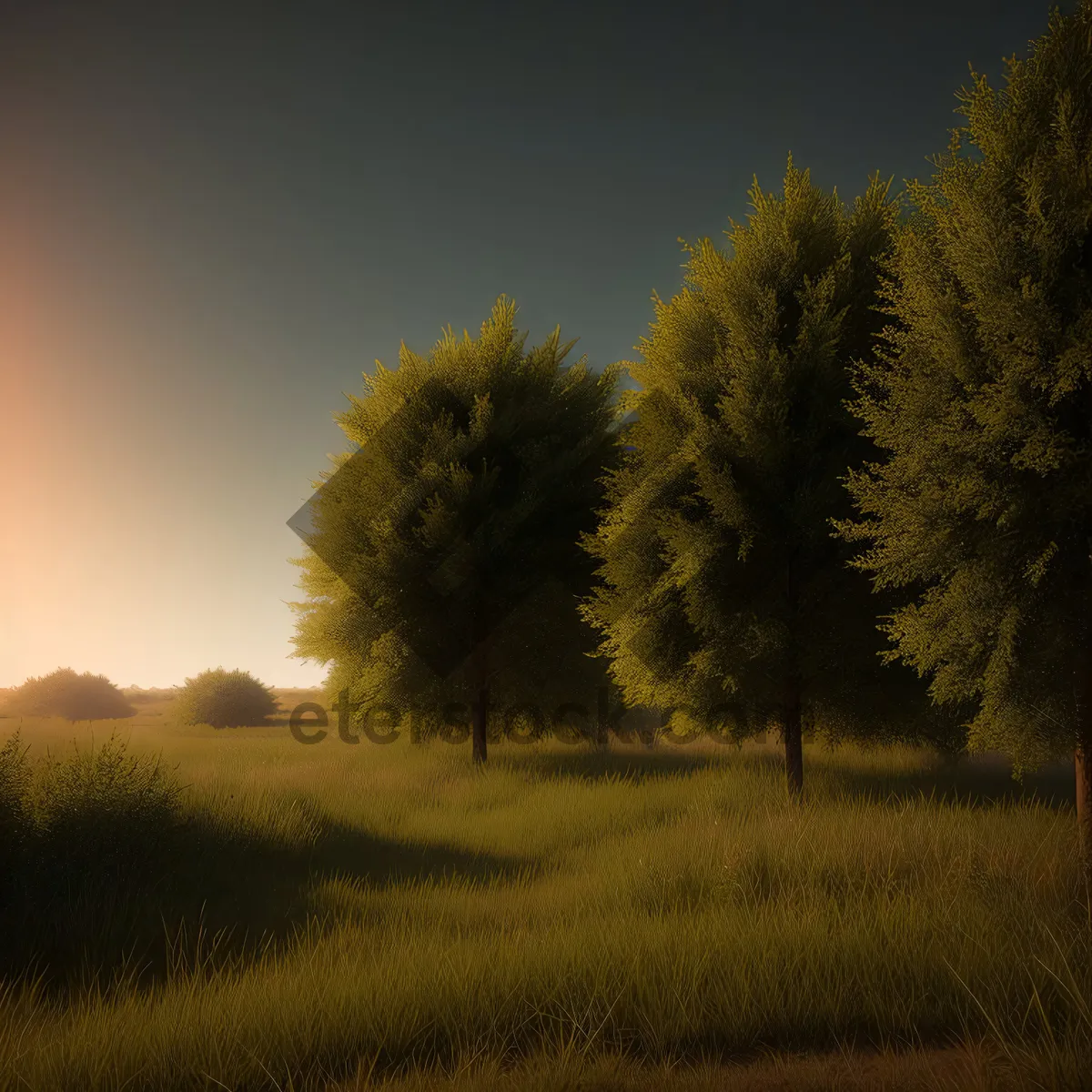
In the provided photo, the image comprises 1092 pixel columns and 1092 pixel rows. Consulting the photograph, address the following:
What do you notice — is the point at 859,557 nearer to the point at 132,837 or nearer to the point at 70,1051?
the point at 70,1051

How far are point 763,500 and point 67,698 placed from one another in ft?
102

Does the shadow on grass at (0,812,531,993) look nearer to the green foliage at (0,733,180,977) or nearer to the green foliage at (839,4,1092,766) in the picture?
the green foliage at (0,733,180,977)

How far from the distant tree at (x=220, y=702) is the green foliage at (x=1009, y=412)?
2641cm

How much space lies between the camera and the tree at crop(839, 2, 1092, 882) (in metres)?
5.72

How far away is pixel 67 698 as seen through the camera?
28344 mm

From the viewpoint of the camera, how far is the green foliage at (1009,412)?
5.72 meters

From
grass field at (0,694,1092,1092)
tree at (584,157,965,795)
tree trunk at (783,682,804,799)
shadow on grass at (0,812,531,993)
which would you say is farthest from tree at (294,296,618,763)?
shadow on grass at (0,812,531,993)

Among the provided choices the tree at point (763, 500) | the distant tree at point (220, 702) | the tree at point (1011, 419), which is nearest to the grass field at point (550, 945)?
the tree at point (763, 500)

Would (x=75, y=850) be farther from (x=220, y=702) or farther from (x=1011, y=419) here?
(x=220, y=702)

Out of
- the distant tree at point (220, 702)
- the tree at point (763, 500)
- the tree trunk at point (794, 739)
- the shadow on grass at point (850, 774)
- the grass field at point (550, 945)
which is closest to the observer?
the grass field at point (550, 945)

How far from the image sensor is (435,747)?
15789 millimetres

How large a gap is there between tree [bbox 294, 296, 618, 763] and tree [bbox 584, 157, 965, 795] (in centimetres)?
333

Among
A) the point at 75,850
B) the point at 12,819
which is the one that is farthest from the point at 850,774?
the point at 12,819

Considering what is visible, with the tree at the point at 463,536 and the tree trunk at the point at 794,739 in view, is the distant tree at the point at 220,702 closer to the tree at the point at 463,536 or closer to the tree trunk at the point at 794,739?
the tree at the point at 463,536
